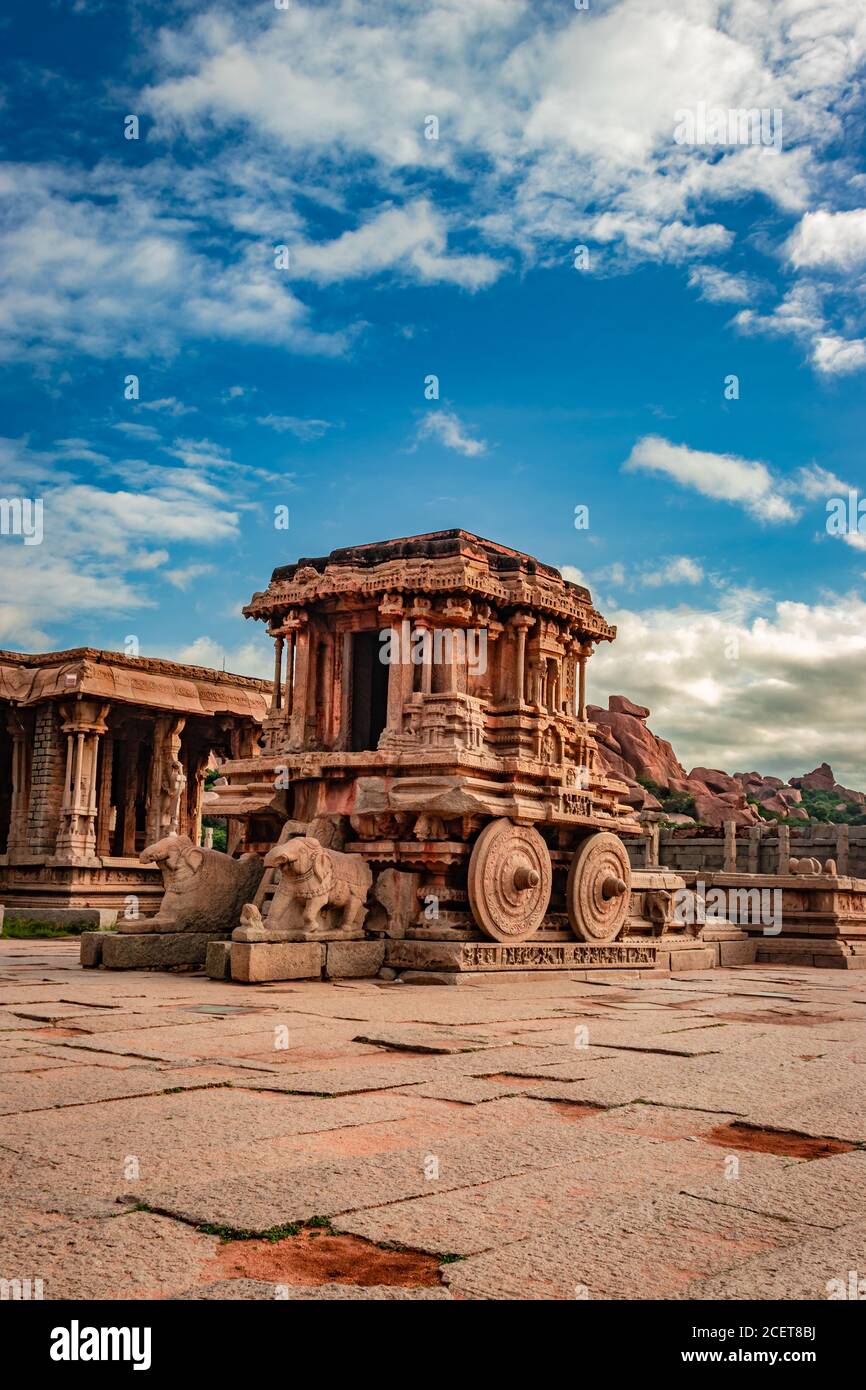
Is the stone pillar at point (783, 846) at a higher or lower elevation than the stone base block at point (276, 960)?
higher

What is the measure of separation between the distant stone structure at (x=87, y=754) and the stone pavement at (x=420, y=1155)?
1817 centimetres

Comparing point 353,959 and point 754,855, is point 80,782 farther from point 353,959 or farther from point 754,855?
point 754,855

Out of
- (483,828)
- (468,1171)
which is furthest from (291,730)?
(468,1171)

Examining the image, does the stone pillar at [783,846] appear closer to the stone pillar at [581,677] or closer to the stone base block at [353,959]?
the stone pillar at [581,677]

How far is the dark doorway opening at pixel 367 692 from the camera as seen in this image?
14.3 metres

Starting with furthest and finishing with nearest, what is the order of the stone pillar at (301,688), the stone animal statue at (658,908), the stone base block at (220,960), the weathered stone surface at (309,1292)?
the stone animal statue at (658,908) < the stone pillar at (301,688) < the stone base block at (220,960) < the weathered stone surface at (309,1292)

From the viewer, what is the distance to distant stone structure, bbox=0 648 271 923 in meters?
25.6

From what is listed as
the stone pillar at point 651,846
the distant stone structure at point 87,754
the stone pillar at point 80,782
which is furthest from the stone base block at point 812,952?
the stone pillar at point 651,846

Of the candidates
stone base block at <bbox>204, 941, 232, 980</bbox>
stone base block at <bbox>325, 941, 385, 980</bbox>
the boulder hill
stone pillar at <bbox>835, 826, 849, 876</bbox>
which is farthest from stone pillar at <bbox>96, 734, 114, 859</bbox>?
the boulder hill

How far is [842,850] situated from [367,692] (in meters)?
27.2

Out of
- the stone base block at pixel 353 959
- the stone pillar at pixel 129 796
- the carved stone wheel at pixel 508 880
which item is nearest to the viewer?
the stone base block at pixel 353 959

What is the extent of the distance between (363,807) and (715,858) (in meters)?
28.0

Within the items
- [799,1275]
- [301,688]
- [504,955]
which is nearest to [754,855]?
[301,688]

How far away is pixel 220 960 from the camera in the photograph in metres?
10.2
